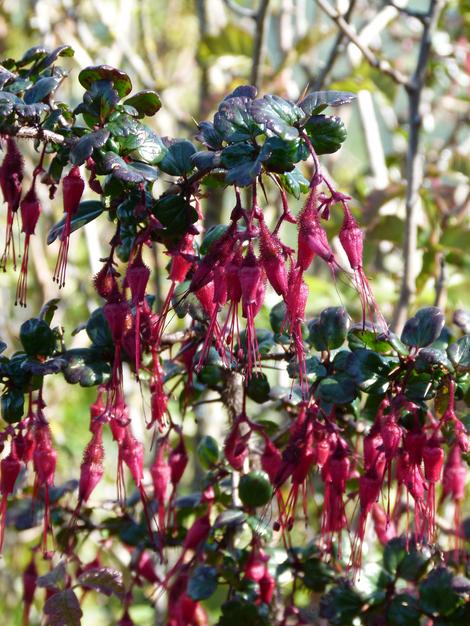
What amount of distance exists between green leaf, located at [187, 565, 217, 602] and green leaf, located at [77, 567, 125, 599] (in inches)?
2.9

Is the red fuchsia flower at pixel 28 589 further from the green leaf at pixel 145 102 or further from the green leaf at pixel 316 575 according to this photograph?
the green leaf at pixel 145 102

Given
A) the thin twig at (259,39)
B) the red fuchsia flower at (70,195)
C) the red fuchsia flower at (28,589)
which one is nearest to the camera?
the red fuchsia flower at (70,195)

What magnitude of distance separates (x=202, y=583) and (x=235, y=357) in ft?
0.75

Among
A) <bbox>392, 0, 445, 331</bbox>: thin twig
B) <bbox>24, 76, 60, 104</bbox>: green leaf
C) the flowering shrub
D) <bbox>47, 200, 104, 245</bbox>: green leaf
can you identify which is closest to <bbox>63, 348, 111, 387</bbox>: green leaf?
the flowering shrub

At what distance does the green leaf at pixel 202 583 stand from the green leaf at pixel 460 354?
30cm

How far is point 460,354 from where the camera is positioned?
0.69 metres

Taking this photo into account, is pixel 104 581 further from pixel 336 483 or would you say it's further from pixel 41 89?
pixel 41 89

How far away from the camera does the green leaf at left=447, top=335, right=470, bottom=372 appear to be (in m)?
0.68

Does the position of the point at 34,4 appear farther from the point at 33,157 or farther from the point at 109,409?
the point at 109,409

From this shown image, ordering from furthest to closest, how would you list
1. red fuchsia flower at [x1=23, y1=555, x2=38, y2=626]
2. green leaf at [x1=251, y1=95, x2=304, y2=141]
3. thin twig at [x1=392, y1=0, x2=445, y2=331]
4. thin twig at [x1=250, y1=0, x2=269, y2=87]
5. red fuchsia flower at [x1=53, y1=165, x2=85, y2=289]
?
thin twig at [x1=250, y1=0, x2=269, y2=87] < thin twig at [x1=392, y1=0, x2=445, y2=331] < red fuchsia flower at [x1=23, y1=555, x2=38, y2=626] < red fuchsia flower at [x1=53, y1=165, x2=85, y2=289] < green leaf at [x1=251, y1=95, x2=304, y2=141]

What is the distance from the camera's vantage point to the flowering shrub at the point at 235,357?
0.59 metres

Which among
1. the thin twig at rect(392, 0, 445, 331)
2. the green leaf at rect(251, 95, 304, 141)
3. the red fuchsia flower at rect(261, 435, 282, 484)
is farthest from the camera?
the thin twig at rect(392, 0, 445, 331)

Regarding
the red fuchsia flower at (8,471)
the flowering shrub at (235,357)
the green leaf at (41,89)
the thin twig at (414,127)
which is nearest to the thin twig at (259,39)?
the thin twig at (414,127)

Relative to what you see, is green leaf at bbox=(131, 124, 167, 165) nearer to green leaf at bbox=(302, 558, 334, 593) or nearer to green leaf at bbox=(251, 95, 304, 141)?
green leaf at bbox=(251, 95, 304, 141)
